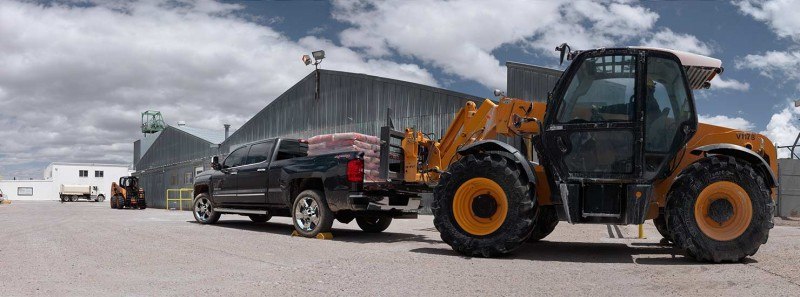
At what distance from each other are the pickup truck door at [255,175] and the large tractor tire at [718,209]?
738cm

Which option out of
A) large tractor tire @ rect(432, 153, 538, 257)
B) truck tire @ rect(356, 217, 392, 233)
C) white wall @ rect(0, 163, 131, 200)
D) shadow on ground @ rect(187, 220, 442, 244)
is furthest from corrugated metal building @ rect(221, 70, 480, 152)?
white wall @ rect(0, 163, 131, 200)

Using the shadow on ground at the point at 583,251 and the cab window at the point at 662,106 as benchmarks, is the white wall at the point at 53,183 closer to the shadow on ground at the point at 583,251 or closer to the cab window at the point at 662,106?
the shadow on ground at the point at 583,251

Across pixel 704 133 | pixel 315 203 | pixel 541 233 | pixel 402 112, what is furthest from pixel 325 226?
pixel 402 112

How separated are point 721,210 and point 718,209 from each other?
33 mm

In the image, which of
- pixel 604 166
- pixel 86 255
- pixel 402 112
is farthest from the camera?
pixel 402 112

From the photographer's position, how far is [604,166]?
6.83 metres

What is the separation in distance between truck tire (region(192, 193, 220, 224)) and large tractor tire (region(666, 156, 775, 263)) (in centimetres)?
970

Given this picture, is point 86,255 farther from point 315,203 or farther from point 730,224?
point 730,224

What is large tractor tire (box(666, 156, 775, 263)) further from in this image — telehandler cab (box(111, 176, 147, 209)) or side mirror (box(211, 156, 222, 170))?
telehandler cab (box(111, 176, 147, 209))

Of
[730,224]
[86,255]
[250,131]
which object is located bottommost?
[86,255]

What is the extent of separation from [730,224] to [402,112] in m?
14.8

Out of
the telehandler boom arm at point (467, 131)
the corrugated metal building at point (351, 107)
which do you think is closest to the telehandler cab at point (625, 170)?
the telehandler boom arm at point (467, 131)

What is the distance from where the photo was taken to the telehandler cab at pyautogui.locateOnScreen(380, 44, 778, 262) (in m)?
6.40

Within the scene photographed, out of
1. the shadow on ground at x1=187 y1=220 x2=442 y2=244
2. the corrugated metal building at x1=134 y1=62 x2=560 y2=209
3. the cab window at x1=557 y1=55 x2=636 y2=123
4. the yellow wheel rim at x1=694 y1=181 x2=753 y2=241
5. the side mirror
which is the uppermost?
the corrugated metal building at x1=134 y1=62 x2=560 y2=209
